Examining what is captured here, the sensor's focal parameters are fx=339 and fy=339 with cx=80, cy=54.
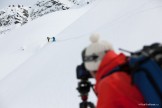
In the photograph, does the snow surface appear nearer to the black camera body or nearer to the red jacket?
the black camera body

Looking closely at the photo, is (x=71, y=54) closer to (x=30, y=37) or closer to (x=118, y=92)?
(x=118, y=92)

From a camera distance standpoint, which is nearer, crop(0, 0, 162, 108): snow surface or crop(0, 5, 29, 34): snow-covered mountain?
crop(0, 0, 162, 108): snow surface

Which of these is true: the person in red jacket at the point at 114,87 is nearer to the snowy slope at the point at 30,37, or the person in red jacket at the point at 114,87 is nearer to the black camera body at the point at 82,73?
the black camera body at the point at 82,73

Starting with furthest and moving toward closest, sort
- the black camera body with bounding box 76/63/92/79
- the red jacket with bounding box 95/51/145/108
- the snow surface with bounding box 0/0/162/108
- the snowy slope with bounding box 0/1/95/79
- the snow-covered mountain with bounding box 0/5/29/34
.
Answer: the snow-covered mountain with bounding box 0/5/29/34 → the snowy slope with bounding box 0/1/95/79 → the snow surface with bounding box 0/0/162/108 → the black camera body with bounding box 76/63/92/79 → the red jacket with bounding box 95/51/145/108

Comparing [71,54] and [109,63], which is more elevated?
[109,63]

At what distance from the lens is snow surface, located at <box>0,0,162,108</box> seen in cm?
657

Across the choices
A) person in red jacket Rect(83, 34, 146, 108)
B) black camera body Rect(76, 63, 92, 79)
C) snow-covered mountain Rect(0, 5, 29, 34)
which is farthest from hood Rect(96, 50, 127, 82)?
snow-covered mountain Rect(0, 5, 29, 34)

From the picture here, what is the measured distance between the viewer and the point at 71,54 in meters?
9.14

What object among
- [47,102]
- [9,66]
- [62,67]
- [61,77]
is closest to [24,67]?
[62,67]

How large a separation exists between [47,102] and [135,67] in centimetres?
454

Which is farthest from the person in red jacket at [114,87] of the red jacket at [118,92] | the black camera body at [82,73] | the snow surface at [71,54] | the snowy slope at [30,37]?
the snowy slope at [30,37]

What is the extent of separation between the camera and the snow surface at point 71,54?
657 cm

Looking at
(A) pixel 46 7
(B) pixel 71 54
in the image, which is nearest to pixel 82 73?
(B) pixel 71 54

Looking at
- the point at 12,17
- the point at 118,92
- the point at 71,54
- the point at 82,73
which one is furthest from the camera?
the point at 12,17
